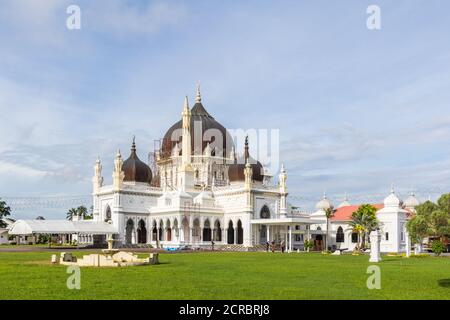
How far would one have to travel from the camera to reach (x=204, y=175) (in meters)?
88.9

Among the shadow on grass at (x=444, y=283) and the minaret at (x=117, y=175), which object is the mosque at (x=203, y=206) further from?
the shadow on grass at (x=444, y=283)

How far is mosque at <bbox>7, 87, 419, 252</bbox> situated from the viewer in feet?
254

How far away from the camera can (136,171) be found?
87.3 metres

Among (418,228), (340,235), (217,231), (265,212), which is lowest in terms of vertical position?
(340,235)

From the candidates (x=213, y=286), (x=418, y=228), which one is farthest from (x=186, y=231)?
(x=213, y=286)

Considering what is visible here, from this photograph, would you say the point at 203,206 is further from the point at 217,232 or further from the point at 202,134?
the point at 202,134

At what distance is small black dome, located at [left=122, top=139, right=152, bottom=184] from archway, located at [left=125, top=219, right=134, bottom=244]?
22.0 feet

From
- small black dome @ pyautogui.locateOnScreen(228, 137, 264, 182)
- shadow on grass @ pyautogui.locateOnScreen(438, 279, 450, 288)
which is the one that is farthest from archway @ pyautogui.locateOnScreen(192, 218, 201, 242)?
shadow on grass @ pyautogui.locateOnScreen(438, 279, 450, 288)

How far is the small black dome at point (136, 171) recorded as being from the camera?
8712 centimetres

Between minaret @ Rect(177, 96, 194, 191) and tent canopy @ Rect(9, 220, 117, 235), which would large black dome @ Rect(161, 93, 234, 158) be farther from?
tent canopy @ Rect(9, 220, 117, 235)

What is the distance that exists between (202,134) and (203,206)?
15480 millimetres

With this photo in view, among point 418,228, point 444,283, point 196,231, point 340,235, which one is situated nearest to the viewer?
point 444,283
